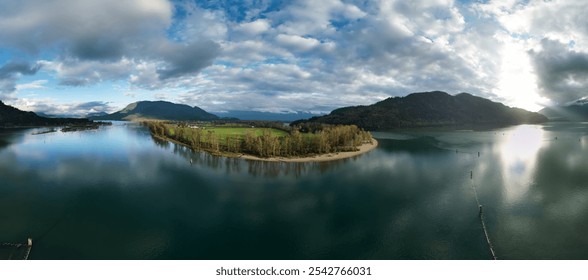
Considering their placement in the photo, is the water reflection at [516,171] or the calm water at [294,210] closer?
the calm water at [294,210]

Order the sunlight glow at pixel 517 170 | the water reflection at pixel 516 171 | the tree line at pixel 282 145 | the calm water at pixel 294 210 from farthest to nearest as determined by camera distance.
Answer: the tree line at pixel 282 145
the sunlight glow at pixel 517 170
the water reflection at pixel 516 171
the calm water at pixel 294 210

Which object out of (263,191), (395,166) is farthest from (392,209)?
(395,166)

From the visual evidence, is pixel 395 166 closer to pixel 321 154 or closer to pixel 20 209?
pixel 321 154

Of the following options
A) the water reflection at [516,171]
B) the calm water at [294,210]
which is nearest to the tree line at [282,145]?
the calm water at [294,210]

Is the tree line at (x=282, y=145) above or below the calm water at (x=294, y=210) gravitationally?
above

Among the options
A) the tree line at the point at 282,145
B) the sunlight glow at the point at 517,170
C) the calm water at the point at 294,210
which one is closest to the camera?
the calm water at the point at 294,210

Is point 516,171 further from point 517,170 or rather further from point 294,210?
point 294,210

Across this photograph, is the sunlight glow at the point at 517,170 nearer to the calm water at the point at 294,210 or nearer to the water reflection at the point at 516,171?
the water reflection at the point at 516,171

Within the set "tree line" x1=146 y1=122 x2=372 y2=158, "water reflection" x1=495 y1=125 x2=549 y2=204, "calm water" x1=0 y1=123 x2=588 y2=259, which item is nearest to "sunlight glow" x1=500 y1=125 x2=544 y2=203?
"water reflection" x1=495 y1=125 x2=549 y2=204
